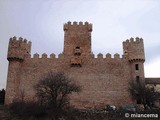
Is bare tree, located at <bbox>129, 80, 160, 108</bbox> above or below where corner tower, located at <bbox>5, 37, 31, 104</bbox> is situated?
below

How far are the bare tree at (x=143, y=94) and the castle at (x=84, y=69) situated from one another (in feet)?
4.62

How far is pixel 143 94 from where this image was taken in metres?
36.5

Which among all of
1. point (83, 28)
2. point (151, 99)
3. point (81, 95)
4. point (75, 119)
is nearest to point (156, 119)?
point (151, 99)

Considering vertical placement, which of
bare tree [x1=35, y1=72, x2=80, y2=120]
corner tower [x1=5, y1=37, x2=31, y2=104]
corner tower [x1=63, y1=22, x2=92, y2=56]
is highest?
corner tower [x1=63, y1=22, x2=92, y2=56]

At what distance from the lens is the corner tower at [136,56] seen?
39447 mm

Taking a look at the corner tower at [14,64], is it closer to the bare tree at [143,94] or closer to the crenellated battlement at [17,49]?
the crenellated battlement at [17,49]

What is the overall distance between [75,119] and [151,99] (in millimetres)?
10631

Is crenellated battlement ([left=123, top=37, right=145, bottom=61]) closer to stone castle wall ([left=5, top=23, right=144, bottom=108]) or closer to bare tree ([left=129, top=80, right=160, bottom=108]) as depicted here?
stone castle wall ([left=5, top=23, right=144, bottom=108])

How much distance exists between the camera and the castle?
3910 centimetres

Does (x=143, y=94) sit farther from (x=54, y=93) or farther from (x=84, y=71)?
(x=54, y=93)

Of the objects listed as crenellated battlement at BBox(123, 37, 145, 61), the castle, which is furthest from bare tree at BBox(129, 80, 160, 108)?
crenellated battlement at BBox(123, 37, 145, 61)

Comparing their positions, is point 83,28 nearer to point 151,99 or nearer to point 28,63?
point 28,63

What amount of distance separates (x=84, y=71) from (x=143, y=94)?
874 centimetres

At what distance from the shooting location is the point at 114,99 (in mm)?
38969
